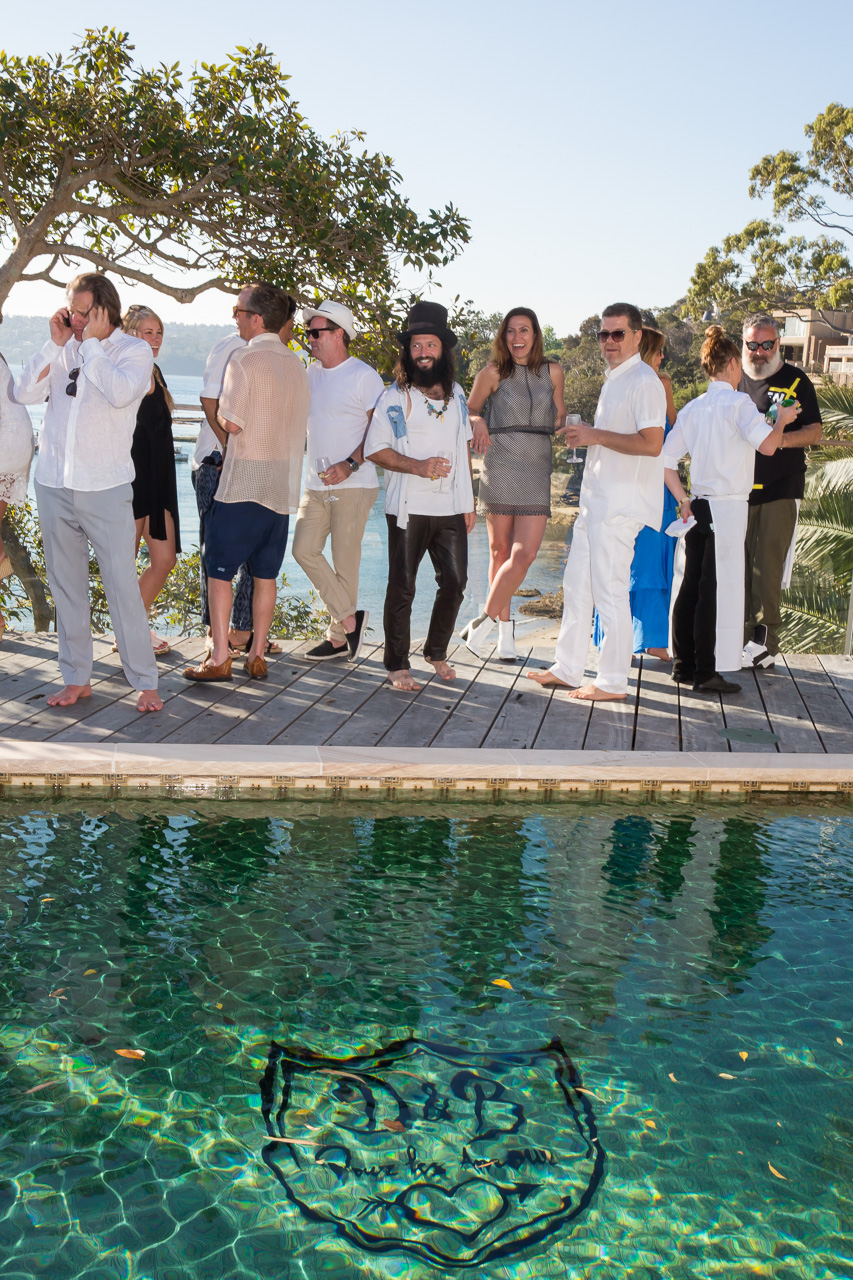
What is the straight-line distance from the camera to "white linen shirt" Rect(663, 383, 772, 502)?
530 centimetres

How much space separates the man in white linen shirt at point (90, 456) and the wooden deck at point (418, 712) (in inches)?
13.4

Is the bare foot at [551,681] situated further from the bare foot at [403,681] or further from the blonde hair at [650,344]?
the blonde hair at [650,344]

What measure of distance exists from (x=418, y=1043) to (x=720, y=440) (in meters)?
3.54

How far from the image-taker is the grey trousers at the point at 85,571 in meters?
4.66

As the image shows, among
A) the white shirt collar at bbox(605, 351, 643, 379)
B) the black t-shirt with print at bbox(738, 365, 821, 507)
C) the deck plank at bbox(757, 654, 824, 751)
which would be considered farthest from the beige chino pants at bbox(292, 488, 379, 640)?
the deck plank at bbox(757, 654, 824, 751)

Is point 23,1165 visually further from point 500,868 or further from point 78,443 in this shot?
point 78,443

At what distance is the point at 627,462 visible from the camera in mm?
5164

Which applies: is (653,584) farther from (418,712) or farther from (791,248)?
(791,248)

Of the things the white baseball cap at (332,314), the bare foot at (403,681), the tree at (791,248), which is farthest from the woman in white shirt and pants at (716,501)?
the tree at (791,248)

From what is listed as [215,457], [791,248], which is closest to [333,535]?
[215,457]

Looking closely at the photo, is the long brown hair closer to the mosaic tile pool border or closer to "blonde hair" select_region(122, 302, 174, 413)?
"blonde hair" select_region(122, 302, 174, 413)

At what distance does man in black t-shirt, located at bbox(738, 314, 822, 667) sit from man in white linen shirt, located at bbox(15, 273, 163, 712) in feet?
10.2

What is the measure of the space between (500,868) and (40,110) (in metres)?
7.12

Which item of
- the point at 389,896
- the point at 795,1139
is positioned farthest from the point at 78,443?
the point at 795,1139
